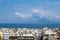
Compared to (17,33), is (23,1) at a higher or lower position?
higher

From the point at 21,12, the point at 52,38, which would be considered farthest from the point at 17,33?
the point at 21,12

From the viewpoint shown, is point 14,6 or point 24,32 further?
point 14,6

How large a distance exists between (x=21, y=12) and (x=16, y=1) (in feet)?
1.39

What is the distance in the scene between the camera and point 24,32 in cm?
423

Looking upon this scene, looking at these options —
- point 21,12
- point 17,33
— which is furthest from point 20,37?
point 21,12

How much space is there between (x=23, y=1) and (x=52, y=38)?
6.93 ft

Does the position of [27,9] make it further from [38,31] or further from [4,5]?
[38,31]

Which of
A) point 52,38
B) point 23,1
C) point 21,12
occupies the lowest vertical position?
point 52,38

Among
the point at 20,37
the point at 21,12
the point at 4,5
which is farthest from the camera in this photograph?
the point at 4,5

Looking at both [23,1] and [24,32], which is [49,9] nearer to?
[23,1]

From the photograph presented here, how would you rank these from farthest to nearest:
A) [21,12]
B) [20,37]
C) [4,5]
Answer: [4,5]
[21,12]
[20,37]

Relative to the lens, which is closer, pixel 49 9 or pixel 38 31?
pixel 38 31

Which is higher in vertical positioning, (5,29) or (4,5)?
(4,5)

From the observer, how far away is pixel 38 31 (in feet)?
13.7
